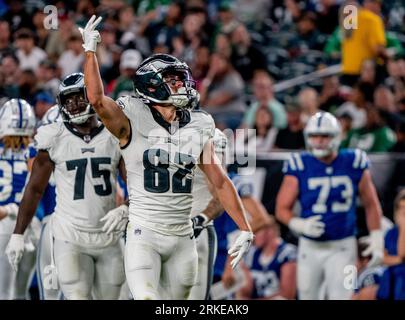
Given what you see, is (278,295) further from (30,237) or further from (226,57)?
(226,57)

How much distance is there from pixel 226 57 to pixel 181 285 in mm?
5891

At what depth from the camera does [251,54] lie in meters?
12.7

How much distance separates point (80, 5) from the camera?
1366cm

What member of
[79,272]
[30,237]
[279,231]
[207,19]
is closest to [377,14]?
[207,19]

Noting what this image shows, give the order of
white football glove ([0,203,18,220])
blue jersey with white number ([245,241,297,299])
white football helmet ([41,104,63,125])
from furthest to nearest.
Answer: blue jersey with white number ([245,241,297,299])
white football glove ([0,203,18,220])
white football helmet ([41,104,63,125])

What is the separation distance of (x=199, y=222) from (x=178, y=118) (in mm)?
802

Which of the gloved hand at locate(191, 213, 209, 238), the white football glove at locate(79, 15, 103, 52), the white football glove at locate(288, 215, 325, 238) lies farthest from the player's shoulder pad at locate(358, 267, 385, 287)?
the white football glove at locate(79, 15, 103, 52)

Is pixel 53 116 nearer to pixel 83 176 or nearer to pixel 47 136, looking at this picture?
pixel 47 136

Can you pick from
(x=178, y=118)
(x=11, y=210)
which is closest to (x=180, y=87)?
(x=178, y=118)

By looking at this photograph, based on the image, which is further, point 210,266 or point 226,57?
point 226,57

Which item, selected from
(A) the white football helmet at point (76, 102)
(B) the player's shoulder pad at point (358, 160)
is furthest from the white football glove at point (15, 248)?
(B) the player's shoulder pad at point (358, 160)

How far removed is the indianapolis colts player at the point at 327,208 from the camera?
905cm

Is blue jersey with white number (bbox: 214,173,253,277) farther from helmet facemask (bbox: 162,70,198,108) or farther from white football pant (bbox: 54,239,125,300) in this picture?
helmet facemask (bbox: 162,70,198,108)

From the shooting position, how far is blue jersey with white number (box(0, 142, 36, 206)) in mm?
8289
